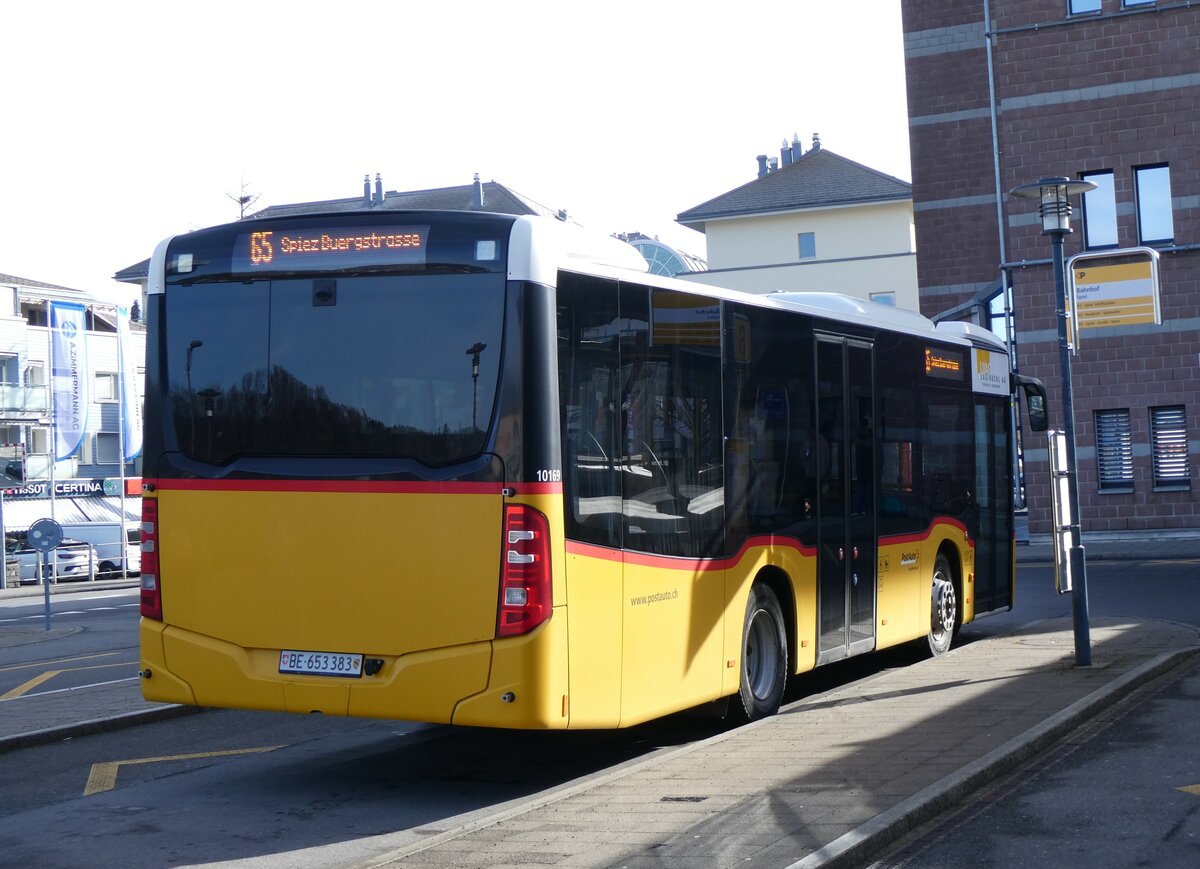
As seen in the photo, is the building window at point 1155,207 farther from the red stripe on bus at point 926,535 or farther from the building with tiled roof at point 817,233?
the building with tiled roof at point 817,233

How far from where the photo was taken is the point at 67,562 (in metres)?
46.9

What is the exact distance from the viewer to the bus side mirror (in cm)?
1495

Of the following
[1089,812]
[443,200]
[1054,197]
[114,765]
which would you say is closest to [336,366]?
[114,765]

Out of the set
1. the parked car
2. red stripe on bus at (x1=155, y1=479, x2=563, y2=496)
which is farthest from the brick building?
the parked car

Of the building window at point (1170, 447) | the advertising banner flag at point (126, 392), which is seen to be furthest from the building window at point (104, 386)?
the building window at point (1170, 447)

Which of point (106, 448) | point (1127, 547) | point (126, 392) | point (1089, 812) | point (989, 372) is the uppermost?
point (126, 392)

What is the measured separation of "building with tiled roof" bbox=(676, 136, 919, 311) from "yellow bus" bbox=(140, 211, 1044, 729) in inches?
2637

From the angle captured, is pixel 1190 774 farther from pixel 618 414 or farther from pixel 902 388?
pixel 902 388

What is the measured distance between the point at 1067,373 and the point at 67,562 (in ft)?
132

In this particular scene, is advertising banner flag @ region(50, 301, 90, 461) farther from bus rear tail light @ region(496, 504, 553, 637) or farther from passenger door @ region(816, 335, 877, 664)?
bus rear tail light @ region(496, 504, 553, 637)

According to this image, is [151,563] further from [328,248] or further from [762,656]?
[762,656]

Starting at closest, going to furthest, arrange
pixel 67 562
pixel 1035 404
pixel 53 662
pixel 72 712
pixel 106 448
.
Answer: pixel 72 712, pixel 1035 404, pixel 53 662, pixel 67 562, pixel 106 448

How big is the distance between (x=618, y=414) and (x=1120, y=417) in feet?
85.2

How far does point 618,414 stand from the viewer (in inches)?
347
